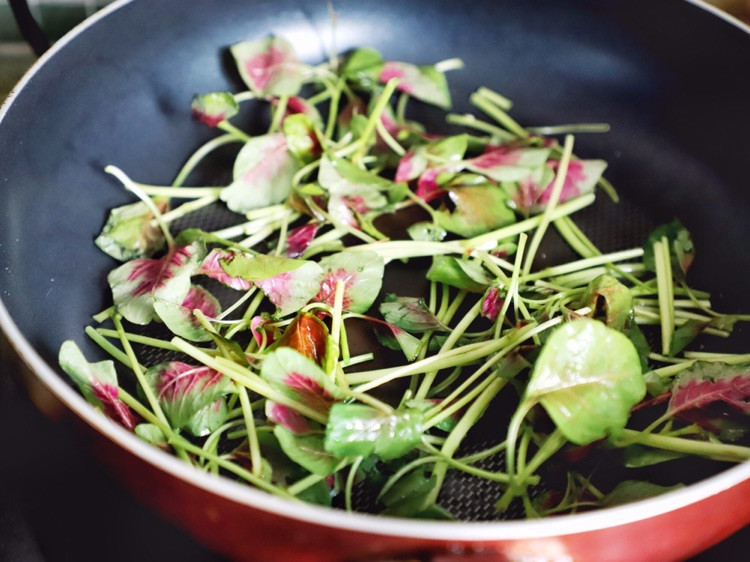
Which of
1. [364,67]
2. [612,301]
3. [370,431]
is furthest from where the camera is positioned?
[364,67]

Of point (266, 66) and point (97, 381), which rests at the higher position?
point (266, 66)

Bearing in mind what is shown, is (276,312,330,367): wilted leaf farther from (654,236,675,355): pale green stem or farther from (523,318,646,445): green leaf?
(654,236,675,355): pale green stem

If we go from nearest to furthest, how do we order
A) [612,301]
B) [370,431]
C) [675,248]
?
[370,431] → [612,301] → [675,248]

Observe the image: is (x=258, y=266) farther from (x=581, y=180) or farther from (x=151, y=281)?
(x=581, y=180)

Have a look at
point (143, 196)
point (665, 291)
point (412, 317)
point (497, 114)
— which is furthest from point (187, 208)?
point (665, 291)

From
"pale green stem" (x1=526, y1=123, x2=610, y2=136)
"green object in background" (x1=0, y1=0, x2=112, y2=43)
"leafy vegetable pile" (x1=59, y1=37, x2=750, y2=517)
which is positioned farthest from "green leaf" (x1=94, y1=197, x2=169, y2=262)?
"pale green stem" (x1=526, y1=123, x2=610, y2=136)

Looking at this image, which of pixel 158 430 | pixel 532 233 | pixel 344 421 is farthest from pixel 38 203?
pixel 532 233
